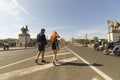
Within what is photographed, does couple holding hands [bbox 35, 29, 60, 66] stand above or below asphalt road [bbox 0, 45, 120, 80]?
above

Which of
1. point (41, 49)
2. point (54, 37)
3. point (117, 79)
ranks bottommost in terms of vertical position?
point (117, 79)

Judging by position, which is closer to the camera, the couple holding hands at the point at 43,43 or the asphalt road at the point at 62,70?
the asphalt road at the point at 62,70

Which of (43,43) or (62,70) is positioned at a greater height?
(43,43)

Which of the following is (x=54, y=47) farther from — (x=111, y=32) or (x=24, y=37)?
(x=24, y=37)

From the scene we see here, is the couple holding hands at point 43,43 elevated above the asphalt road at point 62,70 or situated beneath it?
elevated above

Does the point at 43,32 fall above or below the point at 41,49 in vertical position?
above

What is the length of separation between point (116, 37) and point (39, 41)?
34.1 meters

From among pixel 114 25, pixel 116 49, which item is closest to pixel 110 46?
pixel 116 49

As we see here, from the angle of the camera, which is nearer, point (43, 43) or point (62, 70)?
point (62, 70)

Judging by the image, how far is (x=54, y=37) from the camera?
9562 millimetres

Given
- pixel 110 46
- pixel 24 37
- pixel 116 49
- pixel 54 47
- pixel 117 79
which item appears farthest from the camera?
pixel 24 37

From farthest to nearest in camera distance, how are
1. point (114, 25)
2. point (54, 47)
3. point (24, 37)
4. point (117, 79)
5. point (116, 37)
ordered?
point (24, 37)
point (114, 25)
point (116, 37)
point (54, 47)
point (117, 79)

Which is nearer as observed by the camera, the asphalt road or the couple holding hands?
the asphalt road

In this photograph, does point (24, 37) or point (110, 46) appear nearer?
point (110, 46)
